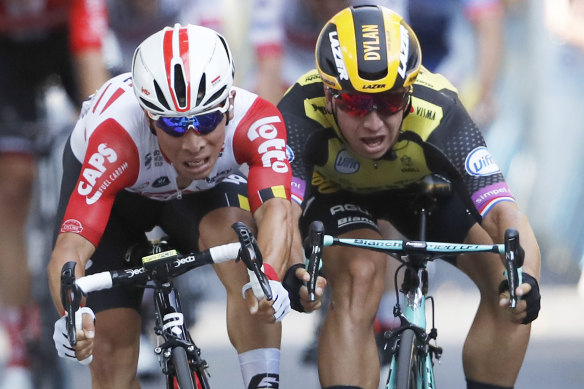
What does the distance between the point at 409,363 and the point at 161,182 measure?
54.5 inches

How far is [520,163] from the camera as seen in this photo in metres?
12.1

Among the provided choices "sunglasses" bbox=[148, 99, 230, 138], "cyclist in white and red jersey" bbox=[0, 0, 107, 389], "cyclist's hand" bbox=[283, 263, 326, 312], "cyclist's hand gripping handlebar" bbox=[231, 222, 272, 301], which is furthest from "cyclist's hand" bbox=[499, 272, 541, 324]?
"cyclist in white and red jersey" bbox=[0, 0, 107, 389]

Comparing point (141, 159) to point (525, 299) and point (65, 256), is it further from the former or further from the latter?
point (525, 299)

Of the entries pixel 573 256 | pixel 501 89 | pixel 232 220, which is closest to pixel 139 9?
pixel 501 89

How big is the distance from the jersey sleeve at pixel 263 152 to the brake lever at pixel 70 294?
1.08 meters

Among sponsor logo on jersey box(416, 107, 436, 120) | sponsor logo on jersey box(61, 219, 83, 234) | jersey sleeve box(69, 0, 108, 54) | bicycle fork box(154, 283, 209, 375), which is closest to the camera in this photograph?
bicycle fork box(154, 283, 209, 375)

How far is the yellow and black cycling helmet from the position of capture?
634 cm

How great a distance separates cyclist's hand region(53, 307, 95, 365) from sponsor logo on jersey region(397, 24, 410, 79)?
5.58 feet

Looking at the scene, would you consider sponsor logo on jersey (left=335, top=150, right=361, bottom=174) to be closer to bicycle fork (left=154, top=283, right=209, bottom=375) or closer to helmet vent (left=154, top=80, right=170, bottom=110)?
helmet vent (left=154, top=80, right=170, bottom=110)

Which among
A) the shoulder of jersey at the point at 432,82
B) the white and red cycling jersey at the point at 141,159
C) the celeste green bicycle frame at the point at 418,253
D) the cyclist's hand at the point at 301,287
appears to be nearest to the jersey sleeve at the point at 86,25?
the white and red cycling jersey at the point at 141,159

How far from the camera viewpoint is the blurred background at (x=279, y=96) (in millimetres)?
8477

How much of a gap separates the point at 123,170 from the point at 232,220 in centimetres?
59

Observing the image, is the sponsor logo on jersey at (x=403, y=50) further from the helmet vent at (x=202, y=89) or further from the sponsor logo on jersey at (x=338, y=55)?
the helmet vent at (x=202, y=89)

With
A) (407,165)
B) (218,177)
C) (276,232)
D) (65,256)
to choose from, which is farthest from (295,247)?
(65,256)
